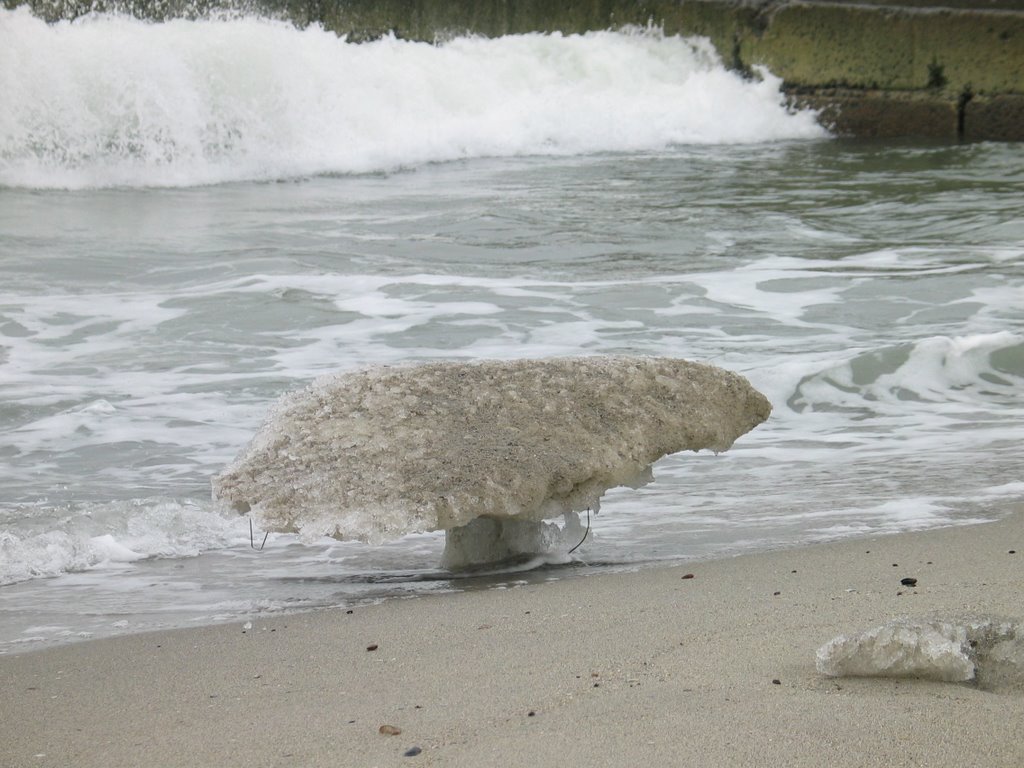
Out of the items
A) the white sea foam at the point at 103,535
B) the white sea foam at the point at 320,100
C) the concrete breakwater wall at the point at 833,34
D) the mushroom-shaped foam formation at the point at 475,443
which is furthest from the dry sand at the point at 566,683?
the concrete breakwater wall at the point at 833,34

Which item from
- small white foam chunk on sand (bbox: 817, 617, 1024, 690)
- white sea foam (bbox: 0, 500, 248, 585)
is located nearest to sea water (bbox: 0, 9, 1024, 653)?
white sea foam (bbox: 0, 500, 248, 585)

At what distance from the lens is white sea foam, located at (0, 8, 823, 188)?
1337 cm

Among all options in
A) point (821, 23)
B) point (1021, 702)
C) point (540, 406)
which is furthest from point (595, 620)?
point (821, 23)

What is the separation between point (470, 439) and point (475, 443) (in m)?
0.02

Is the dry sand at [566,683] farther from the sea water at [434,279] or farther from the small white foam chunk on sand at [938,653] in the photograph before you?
the sea water at [434,279]

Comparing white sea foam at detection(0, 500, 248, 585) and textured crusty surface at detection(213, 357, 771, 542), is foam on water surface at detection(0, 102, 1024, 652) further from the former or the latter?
textured crusty surface at detection(213, 357, 771, 542)

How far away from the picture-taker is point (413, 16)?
17.3m

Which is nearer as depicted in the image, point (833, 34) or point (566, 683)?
point (566, 683)

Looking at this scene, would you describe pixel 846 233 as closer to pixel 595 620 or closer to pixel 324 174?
pixel 324 174

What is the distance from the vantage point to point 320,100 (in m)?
15.3

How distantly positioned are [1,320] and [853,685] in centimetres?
587

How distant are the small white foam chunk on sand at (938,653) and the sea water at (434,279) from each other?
1152 mm

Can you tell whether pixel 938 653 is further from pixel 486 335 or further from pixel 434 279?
pixel 434 279

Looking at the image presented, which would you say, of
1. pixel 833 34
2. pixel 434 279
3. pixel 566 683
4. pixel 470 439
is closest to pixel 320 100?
pixel 833 34
